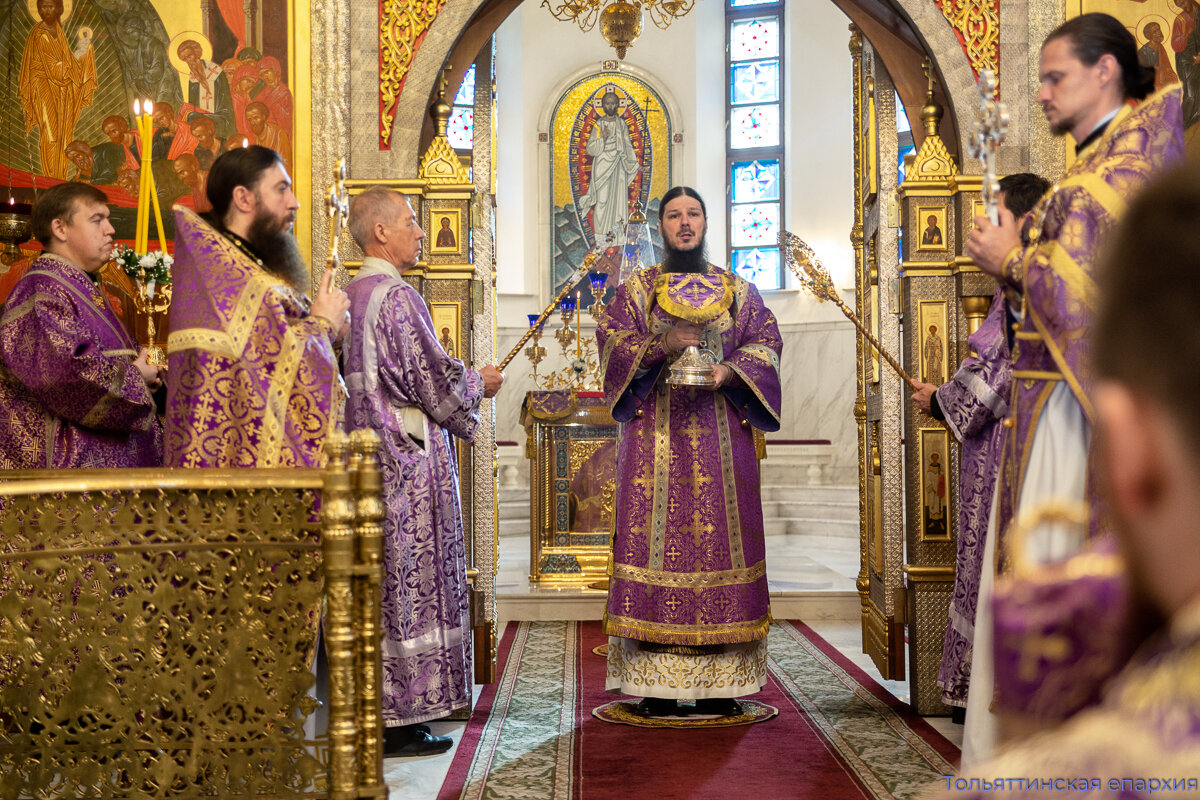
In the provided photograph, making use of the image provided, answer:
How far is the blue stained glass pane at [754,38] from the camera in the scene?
13672 mm

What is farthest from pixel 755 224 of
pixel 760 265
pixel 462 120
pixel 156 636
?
pixel 156 636

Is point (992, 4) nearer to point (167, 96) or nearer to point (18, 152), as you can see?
point (167, 96)

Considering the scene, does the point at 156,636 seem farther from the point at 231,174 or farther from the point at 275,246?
the point at 231,174

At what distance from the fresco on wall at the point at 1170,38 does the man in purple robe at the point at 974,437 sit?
Result: 0.95 meters

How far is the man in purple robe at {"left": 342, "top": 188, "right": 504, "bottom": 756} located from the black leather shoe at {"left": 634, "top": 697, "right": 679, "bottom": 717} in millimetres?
858

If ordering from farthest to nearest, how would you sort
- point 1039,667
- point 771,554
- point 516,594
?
point 771,554 → point 516,594 → point 1039,667

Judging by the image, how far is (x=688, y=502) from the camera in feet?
16.1

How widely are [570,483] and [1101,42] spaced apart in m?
6.44

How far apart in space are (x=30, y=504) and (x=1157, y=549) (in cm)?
257

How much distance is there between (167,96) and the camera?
4.97 meters

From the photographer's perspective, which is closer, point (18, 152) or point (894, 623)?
point (18, 152)

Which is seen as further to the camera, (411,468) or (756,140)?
(756,140)

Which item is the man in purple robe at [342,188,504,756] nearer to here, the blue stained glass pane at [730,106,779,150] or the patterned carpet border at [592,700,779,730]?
the patterned carpet border at [592,700,779,730]

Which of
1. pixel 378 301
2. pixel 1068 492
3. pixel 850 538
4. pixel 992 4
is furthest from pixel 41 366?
pixel 850 538
